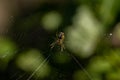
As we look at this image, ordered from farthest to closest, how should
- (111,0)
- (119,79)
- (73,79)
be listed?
(73,79) → (119,79) → (111,0)

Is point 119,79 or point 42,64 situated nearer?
point 119,79

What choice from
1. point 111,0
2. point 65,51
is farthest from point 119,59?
point 111,0

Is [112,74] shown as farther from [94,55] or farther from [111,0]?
[111,0]

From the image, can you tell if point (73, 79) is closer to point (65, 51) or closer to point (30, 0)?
point (65, 51)

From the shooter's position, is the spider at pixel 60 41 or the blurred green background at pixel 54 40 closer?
the blurred green background at pixel 54 40

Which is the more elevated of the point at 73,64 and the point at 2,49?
the point at 2,49

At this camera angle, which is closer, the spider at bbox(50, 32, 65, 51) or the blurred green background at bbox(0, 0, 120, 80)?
the blurred green background at bbox(0, 0, 120, 80)

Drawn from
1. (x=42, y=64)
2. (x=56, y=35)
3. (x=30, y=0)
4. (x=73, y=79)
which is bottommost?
(x=73, y=79)

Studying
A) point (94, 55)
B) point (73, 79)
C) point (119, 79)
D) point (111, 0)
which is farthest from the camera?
point (73, 79)
